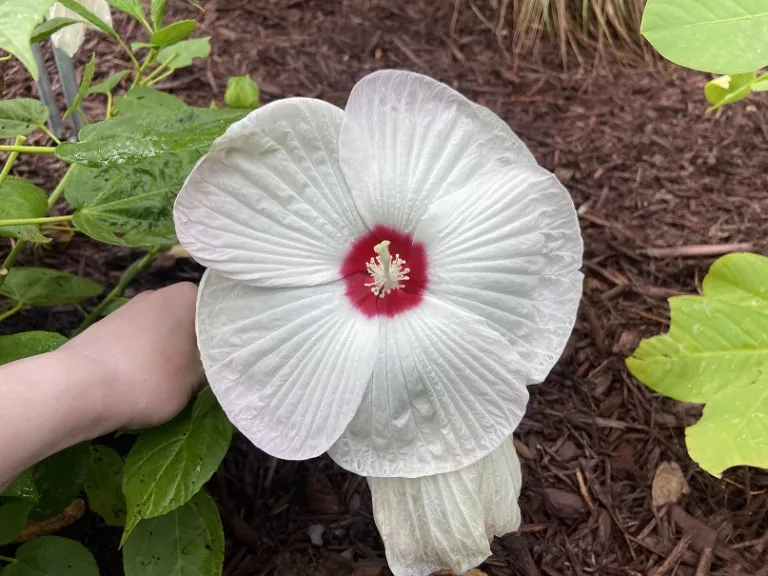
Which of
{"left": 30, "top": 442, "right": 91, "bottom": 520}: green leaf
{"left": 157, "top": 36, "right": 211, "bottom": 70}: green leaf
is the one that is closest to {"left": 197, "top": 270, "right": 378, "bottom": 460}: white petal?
{"left": 30, "top": 442, "right": 91, "bottom": 520}: green leaf

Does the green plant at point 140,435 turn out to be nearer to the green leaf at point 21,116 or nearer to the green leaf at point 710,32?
the green leaf at point 21,116

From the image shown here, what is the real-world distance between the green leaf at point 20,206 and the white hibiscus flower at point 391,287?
0.98 ft

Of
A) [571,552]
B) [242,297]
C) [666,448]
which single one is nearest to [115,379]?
[242,297]

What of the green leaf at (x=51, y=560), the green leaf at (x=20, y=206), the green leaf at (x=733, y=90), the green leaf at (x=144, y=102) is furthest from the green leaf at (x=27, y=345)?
the green leaf at (x=733, y=90)

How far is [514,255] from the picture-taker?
85 cm

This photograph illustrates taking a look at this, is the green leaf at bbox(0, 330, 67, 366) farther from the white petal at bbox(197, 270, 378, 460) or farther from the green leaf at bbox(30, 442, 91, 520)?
the white petal at bbox(197, 270, 378, 460)

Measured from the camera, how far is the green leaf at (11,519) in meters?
0.93

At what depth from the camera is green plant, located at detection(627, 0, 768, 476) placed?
2.74ft

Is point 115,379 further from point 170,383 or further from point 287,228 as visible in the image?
point 287,228

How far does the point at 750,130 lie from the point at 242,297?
5.08 ft

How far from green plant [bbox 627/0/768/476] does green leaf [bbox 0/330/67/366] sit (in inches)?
36.6

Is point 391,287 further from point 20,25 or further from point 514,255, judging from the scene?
point 20,25

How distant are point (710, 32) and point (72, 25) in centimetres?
102

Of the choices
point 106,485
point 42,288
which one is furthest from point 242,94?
point 106,485
